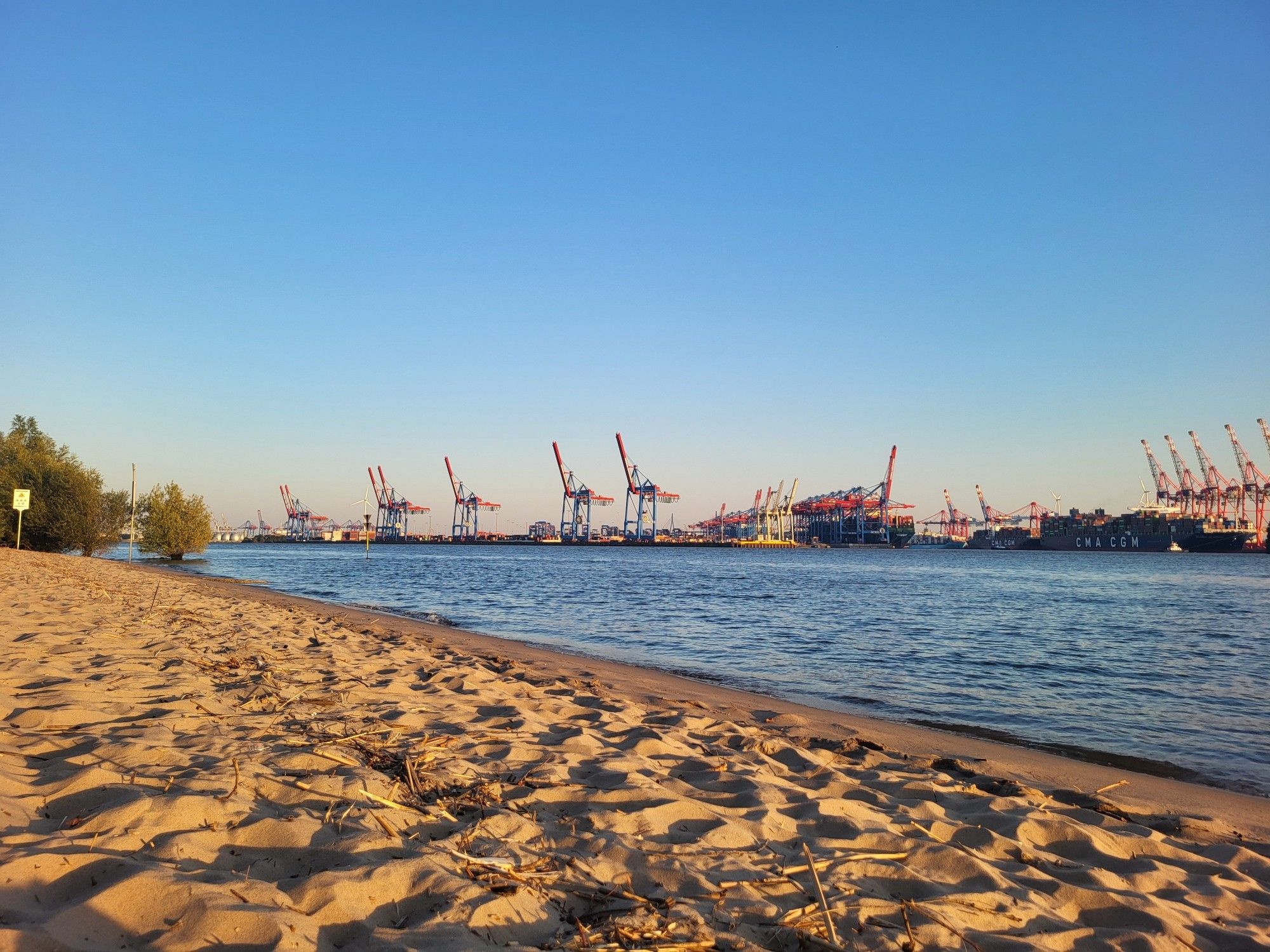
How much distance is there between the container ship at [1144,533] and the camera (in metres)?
87.1

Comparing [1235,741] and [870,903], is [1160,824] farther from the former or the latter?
[1235,741]

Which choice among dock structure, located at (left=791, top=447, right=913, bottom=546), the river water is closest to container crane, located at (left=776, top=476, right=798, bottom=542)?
dock structure, located at (left=791, top=447, right=913, bottom=546)

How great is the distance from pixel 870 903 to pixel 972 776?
8.55 feet

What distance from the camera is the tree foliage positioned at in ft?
91.2

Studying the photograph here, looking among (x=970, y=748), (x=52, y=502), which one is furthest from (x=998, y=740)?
(x=52, y=502)

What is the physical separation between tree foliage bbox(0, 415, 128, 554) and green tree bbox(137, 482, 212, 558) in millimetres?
3163

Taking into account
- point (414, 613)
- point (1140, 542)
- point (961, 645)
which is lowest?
point (961, 645)

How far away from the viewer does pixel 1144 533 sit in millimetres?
96500

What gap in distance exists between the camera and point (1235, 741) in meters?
6.20

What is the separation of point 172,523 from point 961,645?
117 feet

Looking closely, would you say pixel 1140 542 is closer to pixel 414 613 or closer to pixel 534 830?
pixel 414 613

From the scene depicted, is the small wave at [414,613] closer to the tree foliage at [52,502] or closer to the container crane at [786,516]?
the tree foliage at [52,502]

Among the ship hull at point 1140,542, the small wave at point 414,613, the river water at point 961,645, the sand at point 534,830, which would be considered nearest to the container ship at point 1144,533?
the ship hull at point 1140,542

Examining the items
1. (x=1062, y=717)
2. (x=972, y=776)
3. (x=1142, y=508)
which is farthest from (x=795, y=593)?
(x=1142, y=508)
